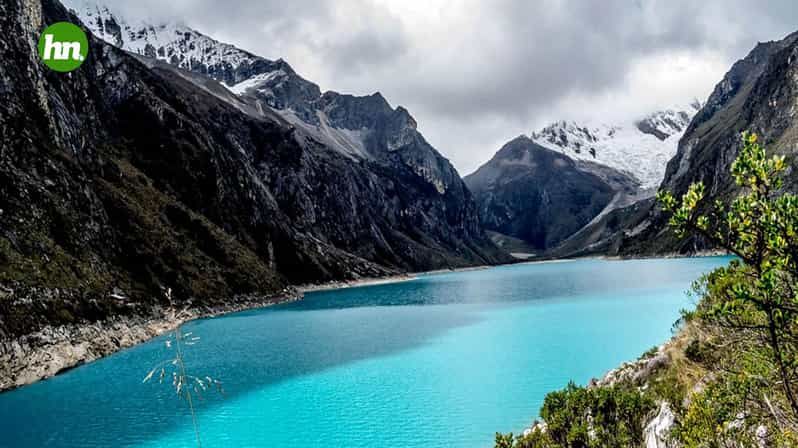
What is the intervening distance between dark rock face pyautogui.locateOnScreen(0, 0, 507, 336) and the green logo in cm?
211

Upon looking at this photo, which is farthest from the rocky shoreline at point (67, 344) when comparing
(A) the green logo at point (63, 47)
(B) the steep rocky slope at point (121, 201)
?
(A) the green logo at point (63, 47)

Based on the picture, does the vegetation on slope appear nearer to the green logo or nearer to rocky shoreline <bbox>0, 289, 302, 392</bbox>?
rocky shoreline <bbox>0, 289, 302, 392</bbox>

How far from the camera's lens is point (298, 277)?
129 meters

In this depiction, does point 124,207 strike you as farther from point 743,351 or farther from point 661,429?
point 743,351

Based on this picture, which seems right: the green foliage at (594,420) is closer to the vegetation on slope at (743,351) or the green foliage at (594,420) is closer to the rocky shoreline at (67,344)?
the vegetation on slope at (743,351)

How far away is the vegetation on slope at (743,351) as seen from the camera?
498 cm

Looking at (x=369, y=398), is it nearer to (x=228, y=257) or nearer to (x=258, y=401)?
(x=258, y=401)

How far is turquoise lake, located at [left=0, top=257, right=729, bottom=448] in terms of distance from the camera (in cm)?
2378

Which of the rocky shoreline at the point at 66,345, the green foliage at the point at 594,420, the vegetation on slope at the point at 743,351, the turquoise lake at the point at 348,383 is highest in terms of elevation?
the vegetation on slope at the point at 743,351

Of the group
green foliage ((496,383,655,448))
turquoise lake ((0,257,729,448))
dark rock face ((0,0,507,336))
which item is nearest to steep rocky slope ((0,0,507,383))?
dark rock face ((0,0,507,336))

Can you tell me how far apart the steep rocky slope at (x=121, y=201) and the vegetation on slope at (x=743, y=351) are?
1621 inches

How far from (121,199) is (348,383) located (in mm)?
57961

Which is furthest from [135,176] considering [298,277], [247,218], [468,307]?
[468,307]

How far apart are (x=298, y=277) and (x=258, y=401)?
333 ft
